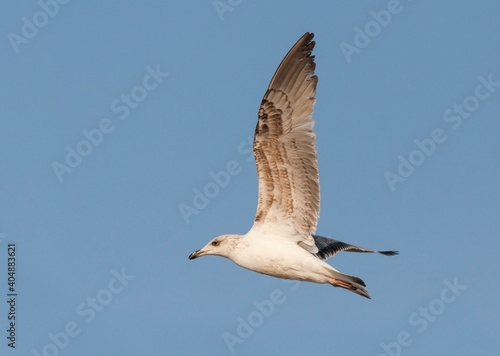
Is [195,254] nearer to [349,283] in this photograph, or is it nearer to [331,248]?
[331,248]

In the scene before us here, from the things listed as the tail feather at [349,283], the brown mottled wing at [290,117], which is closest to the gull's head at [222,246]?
the brown mottled wing at [290,117]

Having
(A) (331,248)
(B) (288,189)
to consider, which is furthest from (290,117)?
(A) (331,248)

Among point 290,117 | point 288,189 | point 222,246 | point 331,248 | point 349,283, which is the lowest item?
point 349,283

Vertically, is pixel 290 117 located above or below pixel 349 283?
above

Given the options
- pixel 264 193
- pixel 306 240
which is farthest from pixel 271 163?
pixel 306 240

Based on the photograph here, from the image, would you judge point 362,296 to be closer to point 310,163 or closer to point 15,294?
point 310,163

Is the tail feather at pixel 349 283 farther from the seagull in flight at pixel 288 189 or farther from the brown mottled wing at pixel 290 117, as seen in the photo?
the brown mottled wing at pixel 290 117
